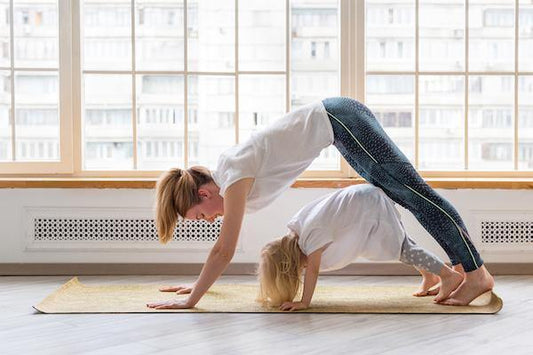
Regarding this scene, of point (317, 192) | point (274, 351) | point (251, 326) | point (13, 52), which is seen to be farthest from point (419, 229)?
point (13, 52)

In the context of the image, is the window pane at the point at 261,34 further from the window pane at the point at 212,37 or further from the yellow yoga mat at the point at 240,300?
the yellow yoga mat at the point at 240,300

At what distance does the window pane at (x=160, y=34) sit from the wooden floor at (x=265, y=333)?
176 centimetres

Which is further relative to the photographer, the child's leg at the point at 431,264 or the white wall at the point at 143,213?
the white wall at the point at 143,213

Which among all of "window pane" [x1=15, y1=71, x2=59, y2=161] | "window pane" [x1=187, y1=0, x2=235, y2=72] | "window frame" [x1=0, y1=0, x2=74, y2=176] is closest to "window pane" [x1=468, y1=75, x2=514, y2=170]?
"window pane" [x1=187, y1=0, x2=235, y2=72]

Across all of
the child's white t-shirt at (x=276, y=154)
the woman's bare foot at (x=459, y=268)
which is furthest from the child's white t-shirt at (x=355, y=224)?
the woman's bare foot at (x=459, y=268)

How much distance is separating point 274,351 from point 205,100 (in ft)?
7.73

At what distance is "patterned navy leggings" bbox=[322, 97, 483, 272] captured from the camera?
122 inches

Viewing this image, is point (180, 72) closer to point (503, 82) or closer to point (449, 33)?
point (449, 33)

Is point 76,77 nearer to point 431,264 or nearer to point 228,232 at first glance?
point 228,232

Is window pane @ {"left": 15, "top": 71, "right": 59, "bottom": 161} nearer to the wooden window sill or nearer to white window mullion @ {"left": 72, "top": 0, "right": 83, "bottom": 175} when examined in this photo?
white window mullion @ {"left": 72, "top": 0, "right": 83, "bottom": 175}

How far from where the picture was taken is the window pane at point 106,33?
438 cm

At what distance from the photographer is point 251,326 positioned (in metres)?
2.79

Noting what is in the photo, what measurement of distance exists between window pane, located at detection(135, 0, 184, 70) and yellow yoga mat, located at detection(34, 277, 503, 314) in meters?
1.41

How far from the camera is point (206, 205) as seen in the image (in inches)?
120
